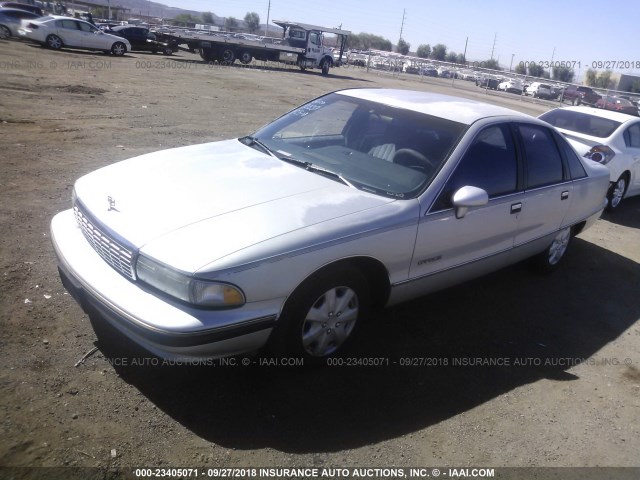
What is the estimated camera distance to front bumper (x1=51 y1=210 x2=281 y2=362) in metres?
2.70

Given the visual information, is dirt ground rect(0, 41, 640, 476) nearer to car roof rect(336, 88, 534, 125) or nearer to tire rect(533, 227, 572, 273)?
tire rect(533, 227, 572, 273)

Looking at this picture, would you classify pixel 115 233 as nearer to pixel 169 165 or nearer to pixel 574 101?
pixel 169 165

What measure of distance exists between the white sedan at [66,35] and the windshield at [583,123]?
73.3 feet

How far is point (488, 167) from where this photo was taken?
13.5 ft

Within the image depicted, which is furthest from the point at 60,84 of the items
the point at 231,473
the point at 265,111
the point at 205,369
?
the point at 231,473

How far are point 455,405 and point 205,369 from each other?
61.9 inches

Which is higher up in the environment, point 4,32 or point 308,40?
point 308,40

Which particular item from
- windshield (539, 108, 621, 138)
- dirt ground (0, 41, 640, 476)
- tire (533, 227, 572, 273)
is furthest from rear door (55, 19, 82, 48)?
tire (533, 227, 572, 273)

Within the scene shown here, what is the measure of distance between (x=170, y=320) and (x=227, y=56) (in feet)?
91.5

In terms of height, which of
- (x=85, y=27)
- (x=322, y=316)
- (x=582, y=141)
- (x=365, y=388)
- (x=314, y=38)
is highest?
(x=314, y=38)

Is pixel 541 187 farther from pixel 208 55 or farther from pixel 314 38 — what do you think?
pixel 314 38

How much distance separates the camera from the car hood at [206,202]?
2859 millimetres

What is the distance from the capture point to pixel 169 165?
3.84m

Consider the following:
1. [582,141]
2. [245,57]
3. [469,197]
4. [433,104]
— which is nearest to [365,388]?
[469,197]
